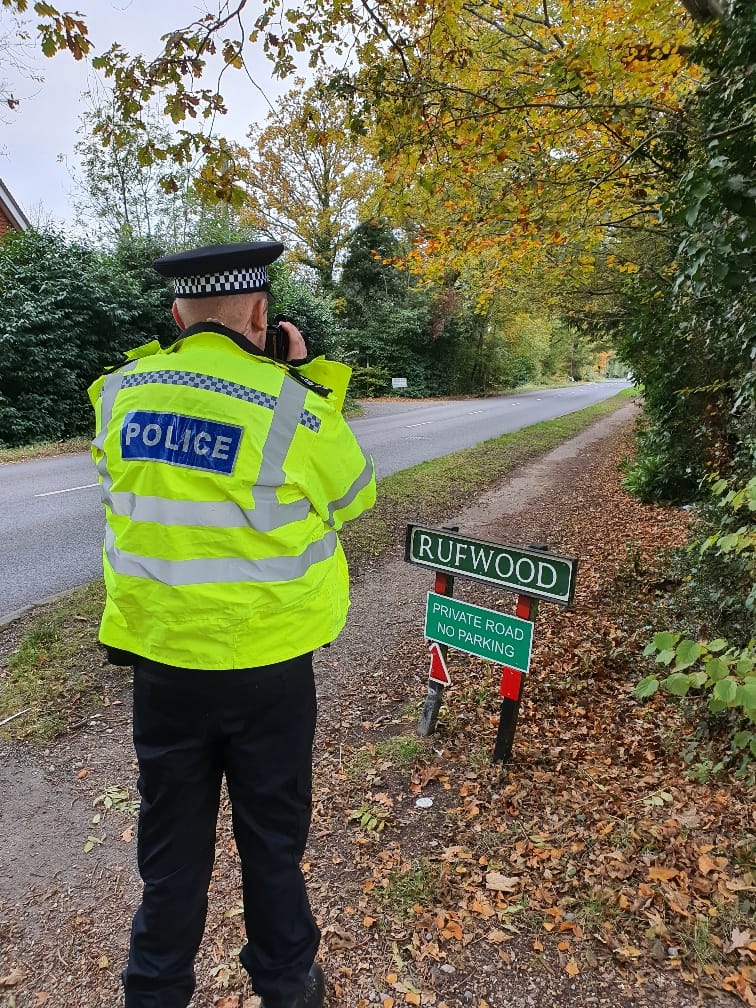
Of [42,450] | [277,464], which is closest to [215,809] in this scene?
[277,464]

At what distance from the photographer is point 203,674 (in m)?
1.53

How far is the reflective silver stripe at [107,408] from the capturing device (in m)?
1.60

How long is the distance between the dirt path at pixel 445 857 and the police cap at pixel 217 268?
7.36ft

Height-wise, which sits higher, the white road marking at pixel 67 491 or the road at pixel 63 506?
the road at pixel 63 506

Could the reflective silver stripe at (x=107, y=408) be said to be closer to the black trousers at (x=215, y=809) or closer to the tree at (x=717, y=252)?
the black trousers at (x=215, y=809)

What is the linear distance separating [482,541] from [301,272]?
2952 cm

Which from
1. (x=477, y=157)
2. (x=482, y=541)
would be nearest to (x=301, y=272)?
(x=477, y=157)

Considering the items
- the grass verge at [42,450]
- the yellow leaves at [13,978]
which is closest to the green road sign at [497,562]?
the yellow leaves at [13,978]

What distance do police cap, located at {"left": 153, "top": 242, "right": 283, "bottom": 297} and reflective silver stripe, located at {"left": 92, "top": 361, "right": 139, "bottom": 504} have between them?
261 mm

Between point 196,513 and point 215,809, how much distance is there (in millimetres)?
913

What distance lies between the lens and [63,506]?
27.2 feet

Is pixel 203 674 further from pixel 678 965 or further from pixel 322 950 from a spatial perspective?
pixel 678 965

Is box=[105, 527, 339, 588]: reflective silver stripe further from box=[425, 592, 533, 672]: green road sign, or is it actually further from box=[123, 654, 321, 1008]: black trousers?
box=[425, 592, 533, 672]: green road sign

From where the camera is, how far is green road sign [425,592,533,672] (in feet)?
9.53
